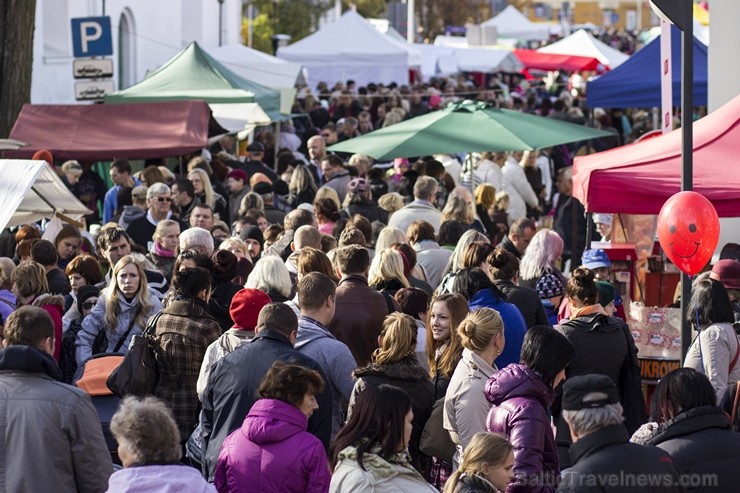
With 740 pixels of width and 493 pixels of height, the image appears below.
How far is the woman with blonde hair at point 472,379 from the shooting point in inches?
239

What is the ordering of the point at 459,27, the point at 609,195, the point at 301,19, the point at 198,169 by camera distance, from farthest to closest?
1. the point at 459,27
2. the point at 301,19
3. the point at 198,169
4. the point at 609,195

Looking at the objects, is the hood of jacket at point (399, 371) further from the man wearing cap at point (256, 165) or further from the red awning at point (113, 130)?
the man wearing cap at point (256, 165)

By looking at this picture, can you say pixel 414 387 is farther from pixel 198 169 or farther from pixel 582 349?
pixel 198 169

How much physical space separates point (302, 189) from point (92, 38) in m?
6.02

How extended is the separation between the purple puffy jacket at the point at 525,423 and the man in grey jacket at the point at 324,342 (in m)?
1.11

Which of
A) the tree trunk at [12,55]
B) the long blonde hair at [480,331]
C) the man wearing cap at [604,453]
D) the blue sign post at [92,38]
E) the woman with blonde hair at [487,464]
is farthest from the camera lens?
the blue sign post at [92,38]

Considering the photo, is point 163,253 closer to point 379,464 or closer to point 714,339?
point 714,339

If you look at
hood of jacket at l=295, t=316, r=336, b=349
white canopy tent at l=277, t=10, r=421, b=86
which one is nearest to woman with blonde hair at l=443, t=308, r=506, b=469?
hood of jacket at l=295, t=316, r=336, b=349

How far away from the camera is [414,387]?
649 centimetres

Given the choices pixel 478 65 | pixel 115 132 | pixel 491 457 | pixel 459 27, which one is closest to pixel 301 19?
pixel 478 65

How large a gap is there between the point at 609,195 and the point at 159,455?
476cm

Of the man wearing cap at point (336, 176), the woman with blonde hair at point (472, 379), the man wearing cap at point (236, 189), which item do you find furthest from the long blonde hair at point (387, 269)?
the man wearing cap at point (336, 176)

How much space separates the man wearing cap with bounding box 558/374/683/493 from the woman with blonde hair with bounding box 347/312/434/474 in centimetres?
175

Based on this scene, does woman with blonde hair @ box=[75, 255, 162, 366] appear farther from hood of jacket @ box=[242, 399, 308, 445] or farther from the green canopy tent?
the green canopy tent
